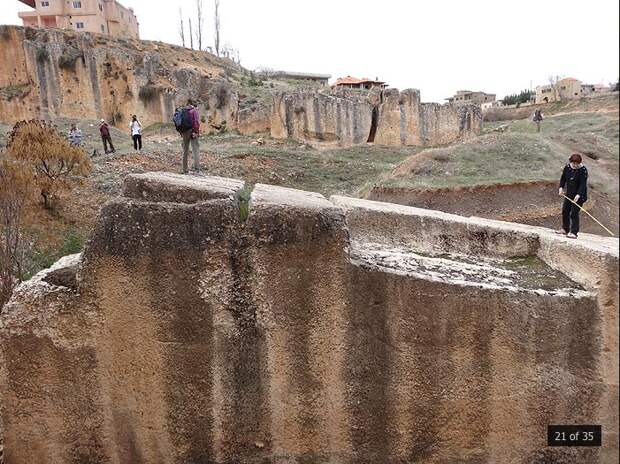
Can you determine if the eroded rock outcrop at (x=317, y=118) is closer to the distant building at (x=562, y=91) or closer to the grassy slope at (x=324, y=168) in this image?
the grassy slope at (x=324, y=168)

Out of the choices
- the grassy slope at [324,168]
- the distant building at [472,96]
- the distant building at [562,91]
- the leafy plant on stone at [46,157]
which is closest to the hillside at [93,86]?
the grassy slope at [324,168]

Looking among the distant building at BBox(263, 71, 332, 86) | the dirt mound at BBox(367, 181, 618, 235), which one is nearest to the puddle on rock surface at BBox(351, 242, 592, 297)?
the dirt mound at BBox(367, 181, 618, 235)

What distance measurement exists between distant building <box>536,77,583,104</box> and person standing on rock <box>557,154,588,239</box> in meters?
37.1

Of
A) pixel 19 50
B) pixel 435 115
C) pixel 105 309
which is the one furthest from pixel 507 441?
pixel 19 50

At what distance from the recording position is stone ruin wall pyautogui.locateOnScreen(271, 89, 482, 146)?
73.9 ft

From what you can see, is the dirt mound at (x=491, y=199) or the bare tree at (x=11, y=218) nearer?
the bare tree at (x=11, y=218)

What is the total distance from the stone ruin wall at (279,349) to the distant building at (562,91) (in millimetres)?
39004

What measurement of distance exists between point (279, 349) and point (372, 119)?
22501 mm

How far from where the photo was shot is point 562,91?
39031 mm

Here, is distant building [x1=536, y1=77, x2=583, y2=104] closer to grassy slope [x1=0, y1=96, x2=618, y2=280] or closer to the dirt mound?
grassy slope [x1=0, y1=96, x2=618, y2=280]

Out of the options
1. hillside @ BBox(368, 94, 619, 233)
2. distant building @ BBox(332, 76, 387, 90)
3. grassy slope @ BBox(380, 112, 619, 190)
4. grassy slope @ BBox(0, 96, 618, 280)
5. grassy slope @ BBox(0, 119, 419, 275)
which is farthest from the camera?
distant building @ BBox(332, 76, 387, 90)

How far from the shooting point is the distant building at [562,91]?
3738 cm

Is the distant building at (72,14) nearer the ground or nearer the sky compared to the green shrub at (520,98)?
nearer the sky

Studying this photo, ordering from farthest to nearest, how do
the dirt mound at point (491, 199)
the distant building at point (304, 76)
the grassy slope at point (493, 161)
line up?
the distant building at point (304, 76)
the grassy slope at point (493, 161)
the dirt mound at point (491, 199)
